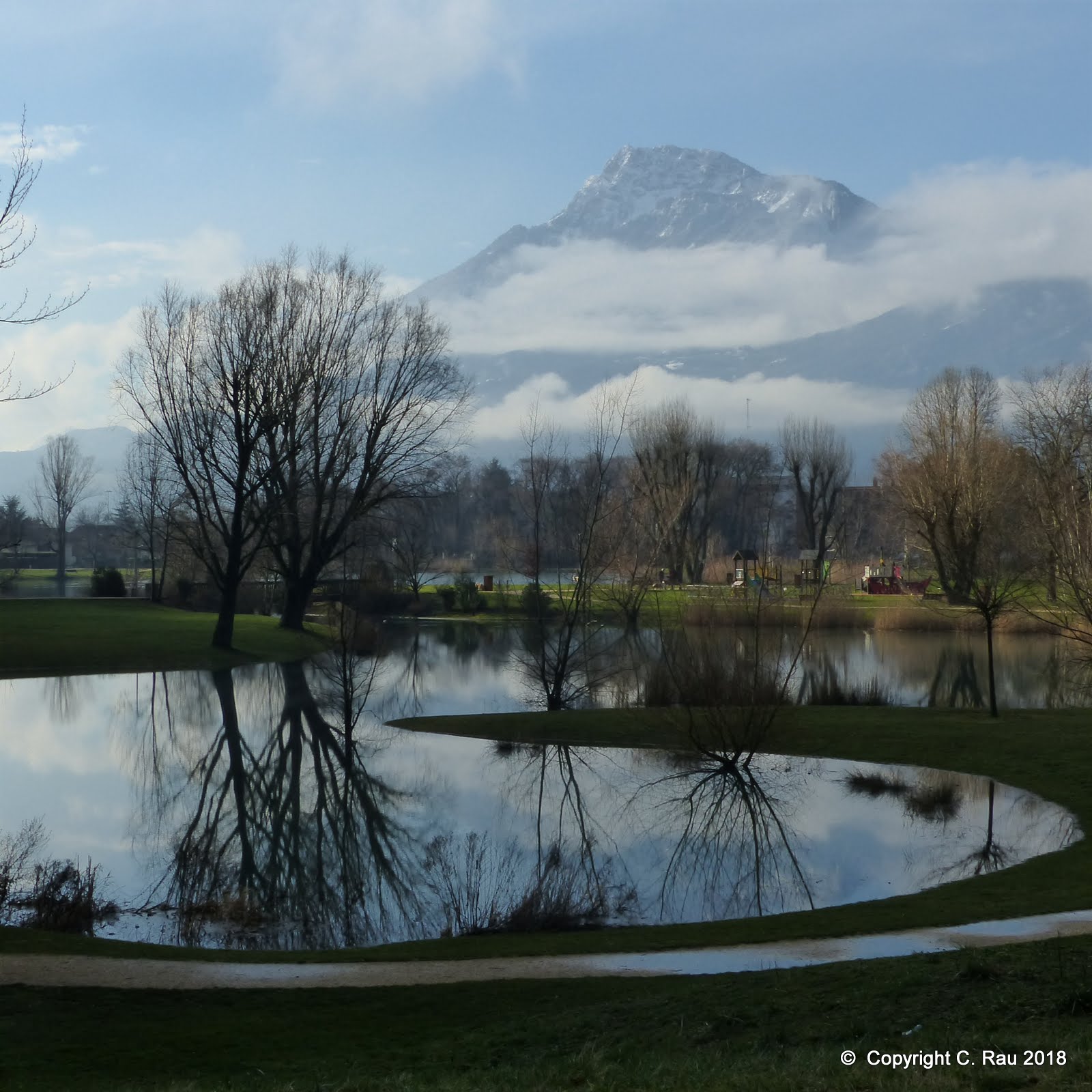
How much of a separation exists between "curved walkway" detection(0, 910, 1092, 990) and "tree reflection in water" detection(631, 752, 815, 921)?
112 inches

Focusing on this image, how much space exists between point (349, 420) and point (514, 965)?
1632 inches

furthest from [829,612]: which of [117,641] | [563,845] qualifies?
[563,845]

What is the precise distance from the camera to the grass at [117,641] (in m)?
43.2

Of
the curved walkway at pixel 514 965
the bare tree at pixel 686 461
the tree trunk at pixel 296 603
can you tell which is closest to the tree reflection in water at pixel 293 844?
the curved walkway at pixel 514 965

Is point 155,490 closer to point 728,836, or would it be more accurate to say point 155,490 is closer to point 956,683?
point 956,683

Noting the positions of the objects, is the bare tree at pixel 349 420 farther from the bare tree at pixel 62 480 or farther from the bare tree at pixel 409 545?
the bare tree at pixel 62 480

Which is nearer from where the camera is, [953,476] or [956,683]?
[956,683]

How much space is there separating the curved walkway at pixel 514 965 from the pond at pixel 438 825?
2136mm

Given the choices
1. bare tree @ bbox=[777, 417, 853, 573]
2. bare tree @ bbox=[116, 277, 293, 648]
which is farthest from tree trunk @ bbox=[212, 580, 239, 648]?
bare tree @ bbox=[777, 417, 853, 573]

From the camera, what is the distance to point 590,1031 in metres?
9.22

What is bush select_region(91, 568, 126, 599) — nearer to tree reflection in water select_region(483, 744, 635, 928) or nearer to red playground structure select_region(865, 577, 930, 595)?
tree reflection in water select_region(483, 744, 635, 928)

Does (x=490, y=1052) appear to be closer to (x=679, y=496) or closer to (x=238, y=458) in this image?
(x=238, y=458)

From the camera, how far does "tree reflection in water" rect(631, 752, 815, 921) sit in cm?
1593

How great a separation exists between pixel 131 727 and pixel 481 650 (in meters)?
20.5
